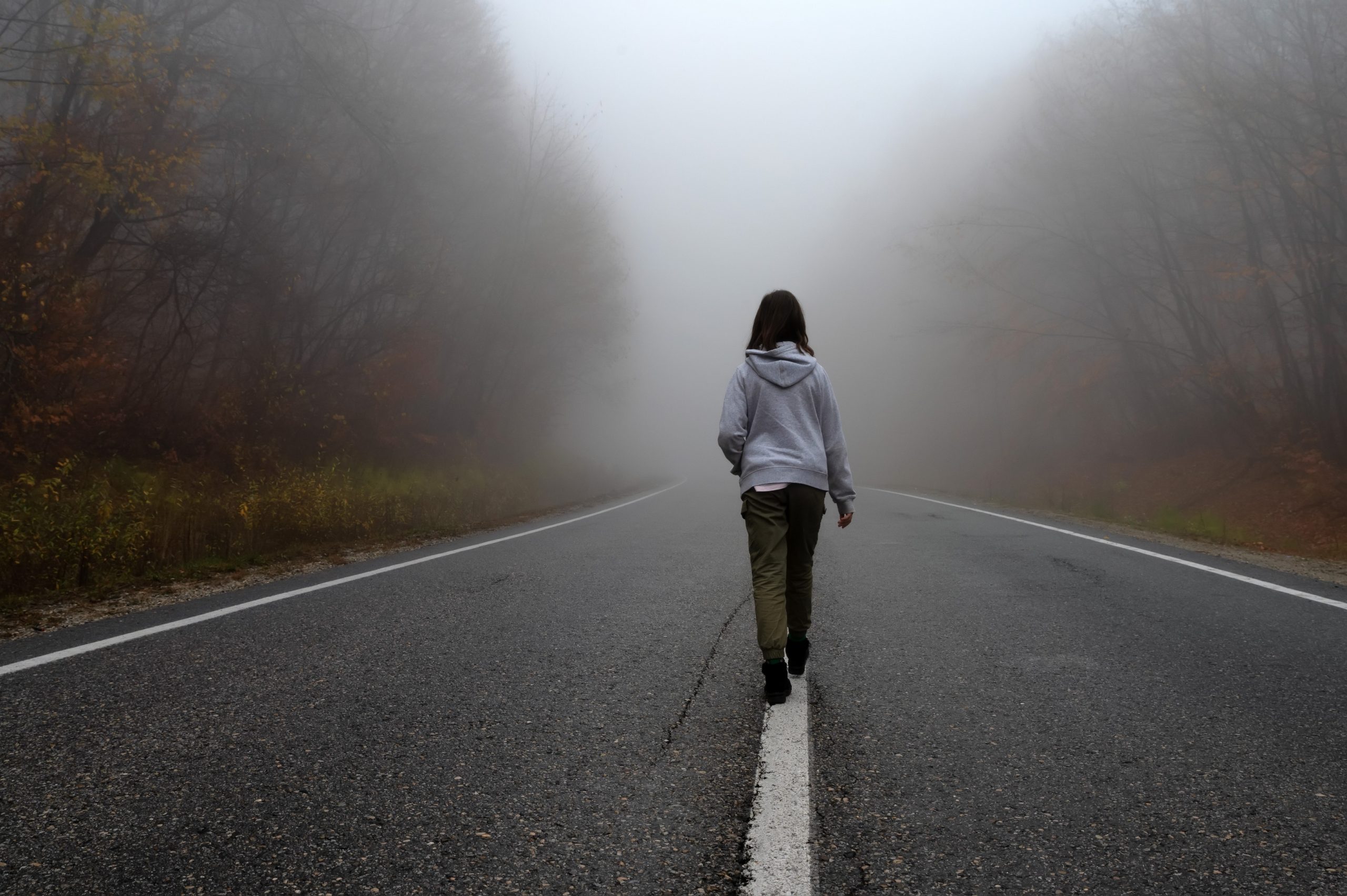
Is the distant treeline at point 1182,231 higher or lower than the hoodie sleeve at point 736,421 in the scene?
higher

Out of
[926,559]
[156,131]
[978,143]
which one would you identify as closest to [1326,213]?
[926,559]

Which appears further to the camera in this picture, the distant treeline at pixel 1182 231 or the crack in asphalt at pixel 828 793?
the distant treeline at pixel 1182 231

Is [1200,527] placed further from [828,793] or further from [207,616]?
[207,616]

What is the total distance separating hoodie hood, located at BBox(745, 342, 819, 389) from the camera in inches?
155

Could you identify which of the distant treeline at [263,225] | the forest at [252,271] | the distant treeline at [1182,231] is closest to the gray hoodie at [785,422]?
the forest at [252,271]

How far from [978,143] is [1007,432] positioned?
1542 centimetres

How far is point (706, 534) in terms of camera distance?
10992 millimetres

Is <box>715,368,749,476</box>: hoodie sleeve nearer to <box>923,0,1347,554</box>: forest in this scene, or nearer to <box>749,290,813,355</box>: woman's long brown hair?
<box>749,290,813,355</box>: woman's long brown hair

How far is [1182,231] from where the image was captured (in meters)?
19.6

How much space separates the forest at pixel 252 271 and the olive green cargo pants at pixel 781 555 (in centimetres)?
569

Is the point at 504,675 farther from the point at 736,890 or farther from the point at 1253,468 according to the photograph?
the point at 1253,468

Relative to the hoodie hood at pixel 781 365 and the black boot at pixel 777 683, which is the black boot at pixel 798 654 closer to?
the black boot at pixel 777 683

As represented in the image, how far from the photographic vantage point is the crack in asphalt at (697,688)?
117 inches

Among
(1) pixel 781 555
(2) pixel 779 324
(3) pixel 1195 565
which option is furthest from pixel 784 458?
(3) pixel 1195 565
